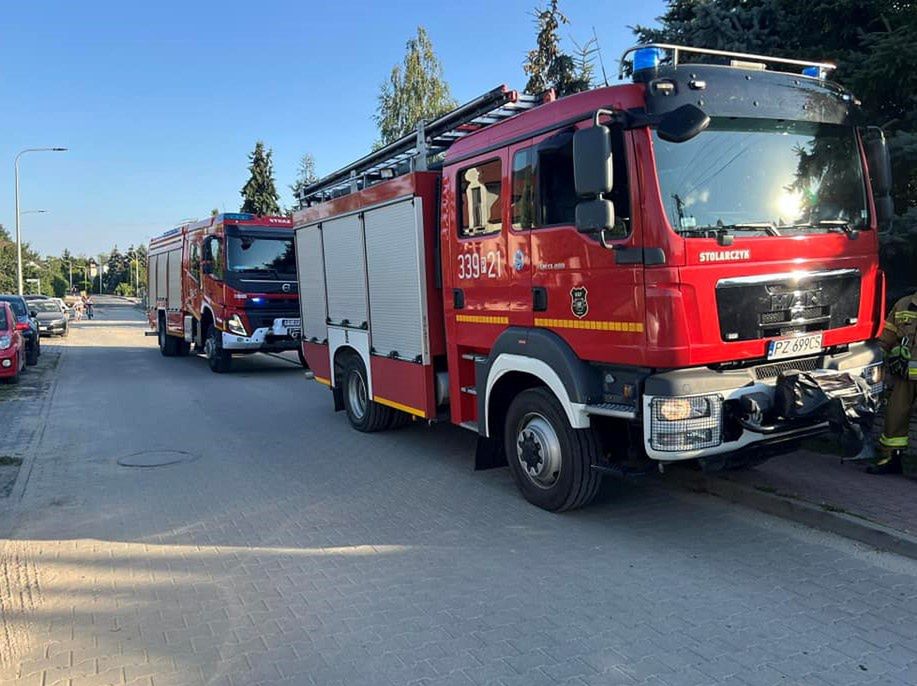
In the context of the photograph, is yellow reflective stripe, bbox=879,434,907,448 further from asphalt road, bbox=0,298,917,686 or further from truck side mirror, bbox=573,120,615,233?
truck side mirror, bbox=573,120,615,233

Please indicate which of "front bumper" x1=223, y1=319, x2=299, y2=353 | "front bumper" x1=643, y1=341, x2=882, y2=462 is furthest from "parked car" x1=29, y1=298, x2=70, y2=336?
"front bumper" x1=643, y1=341, x2=882, y2=462

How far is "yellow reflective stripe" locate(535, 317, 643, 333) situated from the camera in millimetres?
4617

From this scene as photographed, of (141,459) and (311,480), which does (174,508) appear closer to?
(311,480)

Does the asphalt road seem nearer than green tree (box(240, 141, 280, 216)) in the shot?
Yes

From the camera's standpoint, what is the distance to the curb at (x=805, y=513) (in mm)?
4590

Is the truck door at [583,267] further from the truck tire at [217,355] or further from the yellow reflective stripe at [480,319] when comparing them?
the truck tire at [217,355]

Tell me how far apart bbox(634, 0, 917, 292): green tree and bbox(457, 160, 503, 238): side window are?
3731 mm

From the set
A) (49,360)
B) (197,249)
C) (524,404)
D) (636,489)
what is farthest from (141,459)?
(49,360)

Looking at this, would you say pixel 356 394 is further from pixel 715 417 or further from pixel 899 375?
pixel 899 375

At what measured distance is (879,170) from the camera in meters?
5.46

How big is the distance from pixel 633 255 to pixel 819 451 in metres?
3.49

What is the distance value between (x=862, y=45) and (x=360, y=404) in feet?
22.0

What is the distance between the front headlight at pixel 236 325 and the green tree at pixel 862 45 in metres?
9.56

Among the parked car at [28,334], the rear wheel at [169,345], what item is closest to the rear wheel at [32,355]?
the parked car at [28,334]
